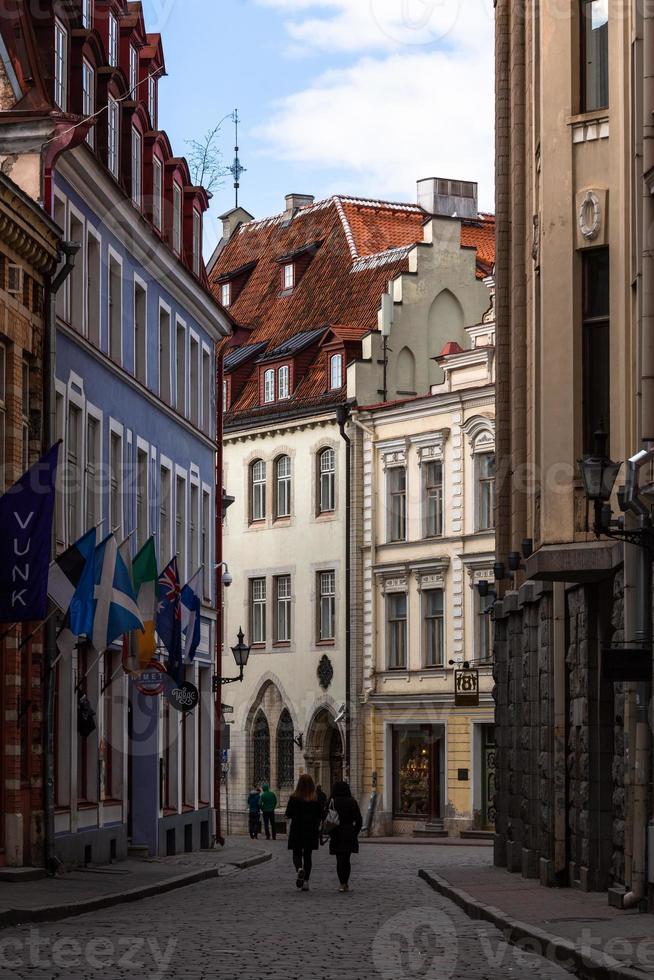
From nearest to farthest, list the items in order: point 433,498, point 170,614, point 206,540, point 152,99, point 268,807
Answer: point 170,614 < point 152,99 < point 206,540 < point 268,807 < point 433,498

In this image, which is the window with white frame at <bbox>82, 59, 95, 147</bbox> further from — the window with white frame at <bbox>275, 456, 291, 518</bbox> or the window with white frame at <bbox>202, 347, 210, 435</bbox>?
the window with white frame at <bbox>275, 456, 291, 518</bbox>

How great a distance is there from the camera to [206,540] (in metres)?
47.1

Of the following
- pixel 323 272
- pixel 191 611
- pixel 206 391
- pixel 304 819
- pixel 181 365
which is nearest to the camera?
pixel 304 819

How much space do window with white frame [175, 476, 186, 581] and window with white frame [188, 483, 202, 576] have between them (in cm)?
90

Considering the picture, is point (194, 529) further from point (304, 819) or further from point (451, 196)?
point (451, 196)

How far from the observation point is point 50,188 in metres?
31.8

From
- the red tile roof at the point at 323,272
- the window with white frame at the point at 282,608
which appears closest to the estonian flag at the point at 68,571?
the red tile roof at the point at 323,272

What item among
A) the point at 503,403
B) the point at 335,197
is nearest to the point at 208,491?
the point at 503,403

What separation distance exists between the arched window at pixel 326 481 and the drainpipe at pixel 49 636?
3466cm

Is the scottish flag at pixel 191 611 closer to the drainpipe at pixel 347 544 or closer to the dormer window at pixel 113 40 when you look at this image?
the dormer window at pixel 113 40

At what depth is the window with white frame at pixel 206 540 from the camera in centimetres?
4697

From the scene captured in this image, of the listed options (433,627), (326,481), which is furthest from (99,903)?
(326,481)

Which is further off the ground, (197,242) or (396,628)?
(197,242)

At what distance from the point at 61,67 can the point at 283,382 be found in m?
35.1
